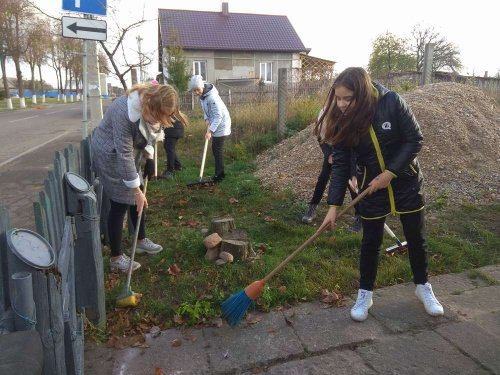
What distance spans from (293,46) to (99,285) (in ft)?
107

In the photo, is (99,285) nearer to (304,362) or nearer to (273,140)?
(304,362)

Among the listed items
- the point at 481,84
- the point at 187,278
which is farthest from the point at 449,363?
the point at 481,84

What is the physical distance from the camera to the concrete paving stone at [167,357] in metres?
2.53

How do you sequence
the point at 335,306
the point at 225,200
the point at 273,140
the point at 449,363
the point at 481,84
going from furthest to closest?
the point at 481,84, the point at 273,140, the point at 225,200, the point at 335,306, the point at 449,363

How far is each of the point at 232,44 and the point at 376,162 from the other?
3114cm

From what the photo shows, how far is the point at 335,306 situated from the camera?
3154 mm

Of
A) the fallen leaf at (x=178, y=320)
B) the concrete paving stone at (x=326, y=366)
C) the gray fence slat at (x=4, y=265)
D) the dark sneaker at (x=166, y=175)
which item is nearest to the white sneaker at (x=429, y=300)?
the concrete paving stone at (x=326, y=366)

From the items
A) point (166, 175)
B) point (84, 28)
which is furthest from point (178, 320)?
point (84, 28)

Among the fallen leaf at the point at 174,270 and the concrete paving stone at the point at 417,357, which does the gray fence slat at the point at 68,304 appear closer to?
the fallen leaf at the point at 174,270

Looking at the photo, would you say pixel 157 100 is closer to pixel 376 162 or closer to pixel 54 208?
pixel 54 208

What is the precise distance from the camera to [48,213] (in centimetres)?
207

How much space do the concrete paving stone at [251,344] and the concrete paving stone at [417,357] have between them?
1.53 feet

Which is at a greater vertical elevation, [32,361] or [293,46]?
[293,46]

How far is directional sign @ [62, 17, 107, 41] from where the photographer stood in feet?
22.1
